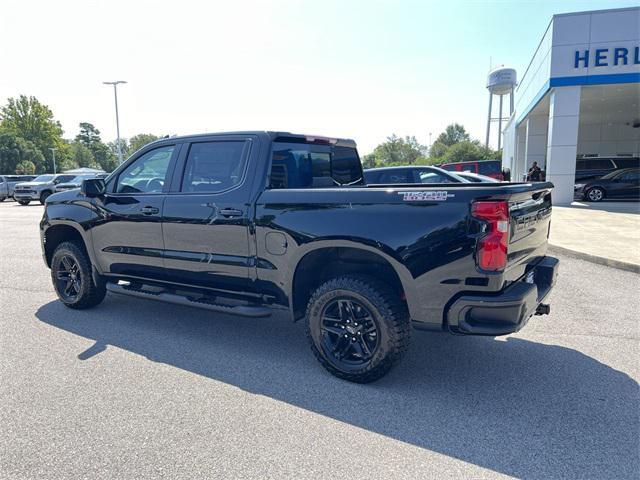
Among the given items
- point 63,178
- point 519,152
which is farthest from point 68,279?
point 519,152

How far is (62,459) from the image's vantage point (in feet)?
8.55

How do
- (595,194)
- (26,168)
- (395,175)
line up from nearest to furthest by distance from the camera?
(395,175) < (595,194) < (26,168)

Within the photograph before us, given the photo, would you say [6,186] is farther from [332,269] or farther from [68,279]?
[332,269]

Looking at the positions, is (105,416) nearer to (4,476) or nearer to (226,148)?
(4,476)

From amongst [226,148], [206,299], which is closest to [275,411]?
[206,299]

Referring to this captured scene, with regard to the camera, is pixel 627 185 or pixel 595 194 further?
pixel 595 194

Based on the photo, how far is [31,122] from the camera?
2852 inches

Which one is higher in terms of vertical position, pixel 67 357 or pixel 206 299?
pixel 206 299

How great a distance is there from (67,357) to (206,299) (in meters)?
1.27

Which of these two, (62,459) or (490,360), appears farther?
(490,360)

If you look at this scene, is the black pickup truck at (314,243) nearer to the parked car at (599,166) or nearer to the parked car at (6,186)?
the parked car at (599,166)

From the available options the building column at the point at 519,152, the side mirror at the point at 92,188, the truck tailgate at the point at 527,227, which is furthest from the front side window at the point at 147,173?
the building column at the point at 519,152

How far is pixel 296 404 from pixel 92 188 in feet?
10.6

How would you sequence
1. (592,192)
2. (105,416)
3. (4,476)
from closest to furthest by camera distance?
(4,476)
(105,416)
(592,192)
